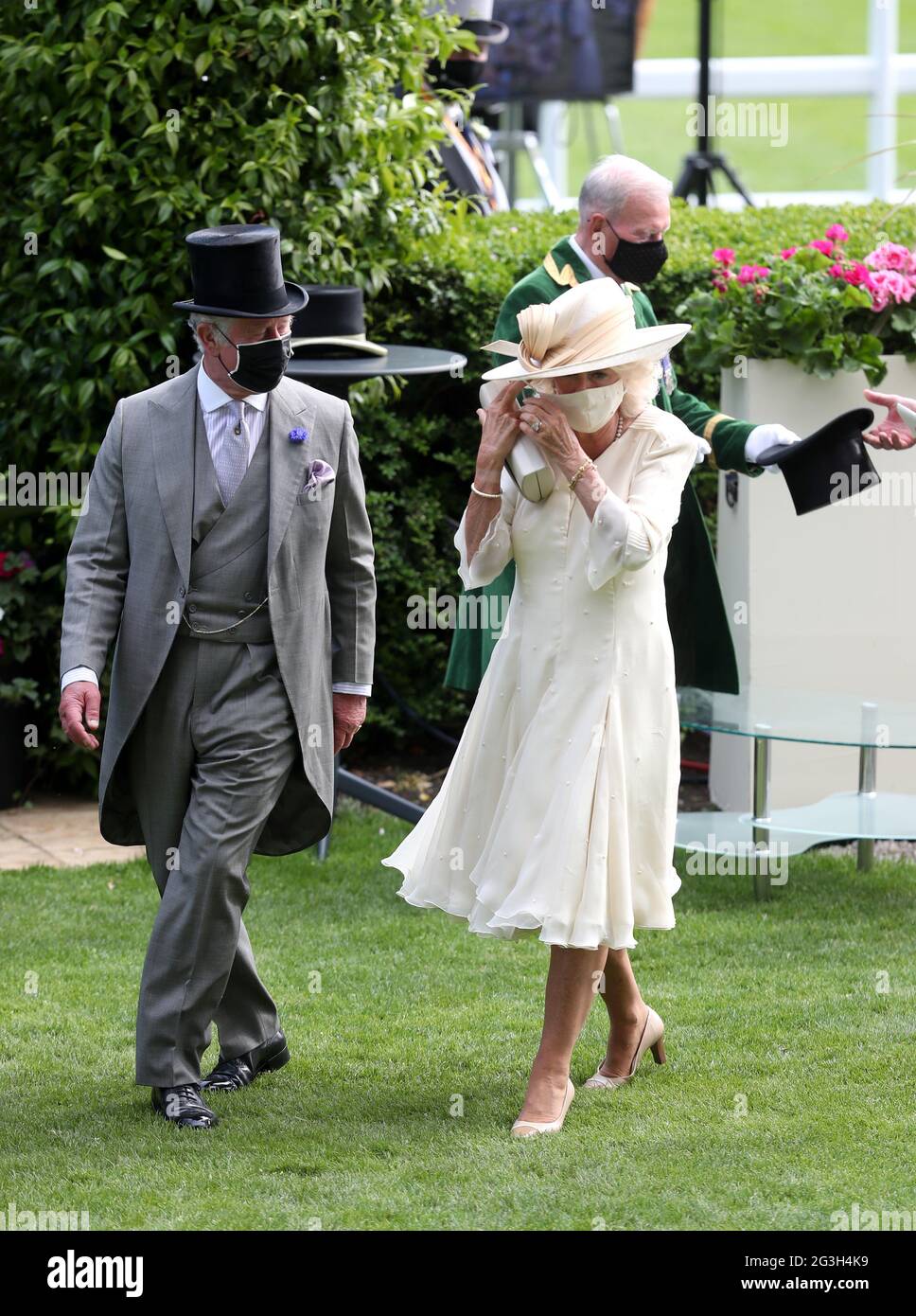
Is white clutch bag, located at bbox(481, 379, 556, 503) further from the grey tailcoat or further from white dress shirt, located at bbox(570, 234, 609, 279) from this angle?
white dress shirt, located at bbox(570, 234, 609, 279)

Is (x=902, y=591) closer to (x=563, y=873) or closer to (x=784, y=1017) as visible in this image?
(x=784, y=1017)

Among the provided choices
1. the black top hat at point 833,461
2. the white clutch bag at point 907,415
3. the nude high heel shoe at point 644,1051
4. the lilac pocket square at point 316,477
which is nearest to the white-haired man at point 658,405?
the black top hat at point 833,461

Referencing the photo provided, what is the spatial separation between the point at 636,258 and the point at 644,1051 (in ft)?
6.68

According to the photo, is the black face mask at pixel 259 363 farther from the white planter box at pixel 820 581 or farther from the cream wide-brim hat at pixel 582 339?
the white planter box at pixel 820 581

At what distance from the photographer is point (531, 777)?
4156 mm

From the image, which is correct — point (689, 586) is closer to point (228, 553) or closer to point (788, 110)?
point (228, 553)

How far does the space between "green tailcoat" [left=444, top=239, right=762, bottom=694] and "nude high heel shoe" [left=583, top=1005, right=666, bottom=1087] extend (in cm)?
119

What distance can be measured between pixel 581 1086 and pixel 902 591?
3.08 metres

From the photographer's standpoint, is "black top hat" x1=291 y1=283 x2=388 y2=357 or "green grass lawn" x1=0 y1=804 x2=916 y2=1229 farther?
"black top hat" x1=291 y1=283 x2=388 y2=357

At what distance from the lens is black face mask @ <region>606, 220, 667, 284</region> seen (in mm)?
5012

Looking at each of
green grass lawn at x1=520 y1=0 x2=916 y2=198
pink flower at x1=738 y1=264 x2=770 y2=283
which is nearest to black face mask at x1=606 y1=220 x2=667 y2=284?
pink flower at x1=738 y1=264 x2=770 y2=283

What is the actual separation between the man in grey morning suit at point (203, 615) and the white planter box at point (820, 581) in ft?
9.46

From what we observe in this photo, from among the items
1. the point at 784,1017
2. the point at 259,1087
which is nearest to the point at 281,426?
the point at 259,1087

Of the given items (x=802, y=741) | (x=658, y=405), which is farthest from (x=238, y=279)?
(x=802, y=741)
